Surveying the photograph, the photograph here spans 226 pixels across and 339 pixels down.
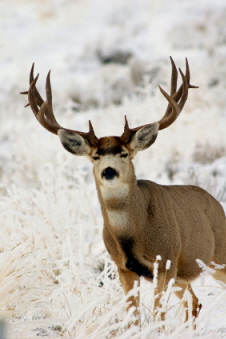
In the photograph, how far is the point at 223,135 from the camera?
1161 cm

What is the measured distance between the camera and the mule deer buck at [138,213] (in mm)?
4438

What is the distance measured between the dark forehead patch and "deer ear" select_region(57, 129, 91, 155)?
145 mm

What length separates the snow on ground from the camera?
437cm

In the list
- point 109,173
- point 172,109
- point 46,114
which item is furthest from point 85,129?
point 109,173

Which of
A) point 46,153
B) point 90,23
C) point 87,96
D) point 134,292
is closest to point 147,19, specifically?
point 90,23

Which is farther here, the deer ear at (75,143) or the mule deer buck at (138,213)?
the deer ear at (75,143)

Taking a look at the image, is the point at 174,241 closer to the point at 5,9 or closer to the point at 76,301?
the point at 76,301

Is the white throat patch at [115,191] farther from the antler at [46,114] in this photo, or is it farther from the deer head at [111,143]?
the antler at [46,114]

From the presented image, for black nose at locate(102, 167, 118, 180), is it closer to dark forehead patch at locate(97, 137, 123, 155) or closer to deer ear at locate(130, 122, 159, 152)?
dark forehead patch at locate(97, 137, 123, 155)

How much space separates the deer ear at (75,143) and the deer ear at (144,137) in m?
0.36

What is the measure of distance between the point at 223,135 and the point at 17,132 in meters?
4.08

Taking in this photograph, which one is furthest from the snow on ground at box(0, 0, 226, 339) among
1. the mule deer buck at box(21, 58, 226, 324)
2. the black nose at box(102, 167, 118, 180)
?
the black nose at box(102, 167, 118, 180)

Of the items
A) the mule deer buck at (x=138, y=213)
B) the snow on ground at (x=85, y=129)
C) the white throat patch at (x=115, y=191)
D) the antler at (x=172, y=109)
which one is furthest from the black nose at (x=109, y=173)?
the snow on ground at (x=85, y=129)

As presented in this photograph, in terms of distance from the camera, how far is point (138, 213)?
4.56 meters
